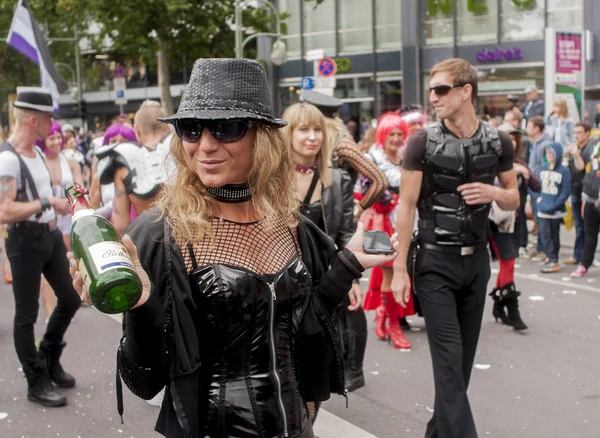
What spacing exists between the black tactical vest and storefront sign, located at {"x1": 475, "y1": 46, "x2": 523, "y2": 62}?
2356 cm

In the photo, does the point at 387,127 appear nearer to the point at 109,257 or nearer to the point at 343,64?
the point at 109,257

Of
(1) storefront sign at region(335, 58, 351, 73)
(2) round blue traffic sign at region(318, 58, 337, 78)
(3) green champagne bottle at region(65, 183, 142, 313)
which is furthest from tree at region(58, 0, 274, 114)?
(3) green champagne bottle at region(65, 183, 142, 313)

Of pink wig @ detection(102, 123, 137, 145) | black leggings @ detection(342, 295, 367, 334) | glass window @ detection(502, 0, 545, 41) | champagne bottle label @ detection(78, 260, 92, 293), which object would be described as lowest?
black leggings @ detection(342, 295, 367, 334)

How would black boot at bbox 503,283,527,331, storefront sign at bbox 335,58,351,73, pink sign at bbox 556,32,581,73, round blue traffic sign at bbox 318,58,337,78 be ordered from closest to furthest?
black boot at bbox 503,283,527,331, pink sign at bbox 556,32,581,73, round blue traffic sign at bbox 318,58,337,78, storefront sign at bbox 335,58,351,73

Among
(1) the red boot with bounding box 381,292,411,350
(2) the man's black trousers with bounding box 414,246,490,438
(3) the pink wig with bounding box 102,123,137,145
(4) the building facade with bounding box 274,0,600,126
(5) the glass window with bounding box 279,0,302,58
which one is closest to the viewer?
(2) the man's black trousers with bounding box 414,246,490,438

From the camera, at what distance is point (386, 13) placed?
3016 centimetres

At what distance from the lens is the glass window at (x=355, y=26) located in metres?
30.6

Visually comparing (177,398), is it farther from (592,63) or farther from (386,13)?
(386,13)

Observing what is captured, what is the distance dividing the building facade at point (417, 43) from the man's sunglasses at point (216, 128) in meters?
24.4

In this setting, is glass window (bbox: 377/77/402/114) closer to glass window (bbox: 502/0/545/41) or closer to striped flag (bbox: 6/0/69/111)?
glass window (bbox: 502/0/545/41)

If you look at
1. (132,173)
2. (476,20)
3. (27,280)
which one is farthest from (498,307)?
(476,20)

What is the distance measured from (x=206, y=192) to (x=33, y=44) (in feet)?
22.0

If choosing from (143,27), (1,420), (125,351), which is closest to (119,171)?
(1,420)

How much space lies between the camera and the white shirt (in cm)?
506
